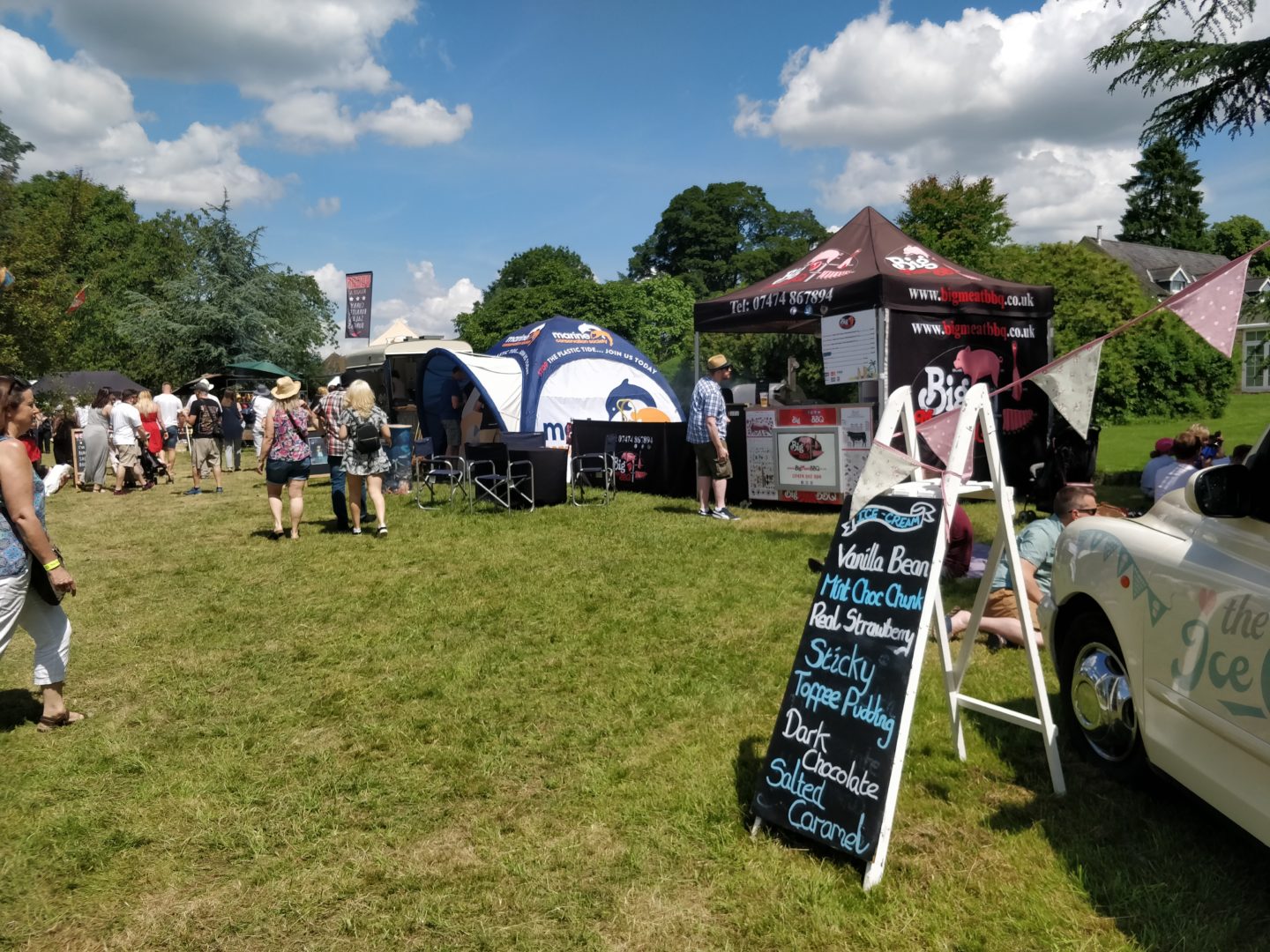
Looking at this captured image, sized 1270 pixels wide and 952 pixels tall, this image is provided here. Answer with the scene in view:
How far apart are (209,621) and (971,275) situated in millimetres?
9597

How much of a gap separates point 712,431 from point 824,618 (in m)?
6.99

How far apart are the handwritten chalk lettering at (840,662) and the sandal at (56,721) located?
13.1ft

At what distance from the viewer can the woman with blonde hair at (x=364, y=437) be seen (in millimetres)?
9523

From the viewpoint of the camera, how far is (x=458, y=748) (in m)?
4.24

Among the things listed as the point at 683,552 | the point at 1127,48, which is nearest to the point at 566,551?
the point at 683,552

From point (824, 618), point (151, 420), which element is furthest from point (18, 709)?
point (151, 420)

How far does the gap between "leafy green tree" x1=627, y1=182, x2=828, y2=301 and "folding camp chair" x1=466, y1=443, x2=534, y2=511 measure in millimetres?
56726

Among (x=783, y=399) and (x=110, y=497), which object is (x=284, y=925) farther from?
(x=110, y=497)

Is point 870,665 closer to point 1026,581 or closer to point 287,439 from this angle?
point 1026,581

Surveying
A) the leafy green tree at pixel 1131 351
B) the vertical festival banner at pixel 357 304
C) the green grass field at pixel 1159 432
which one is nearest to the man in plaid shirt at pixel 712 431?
the green grass field at pixel 1159 432

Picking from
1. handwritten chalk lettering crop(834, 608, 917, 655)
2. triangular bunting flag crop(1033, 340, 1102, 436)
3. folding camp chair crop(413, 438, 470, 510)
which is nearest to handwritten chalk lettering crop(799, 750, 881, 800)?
handwritten chalk lettering crop(834, 608, 917, 655)

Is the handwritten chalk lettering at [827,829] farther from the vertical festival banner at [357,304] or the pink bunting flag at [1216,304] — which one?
the vertical festival banner at [357,304]

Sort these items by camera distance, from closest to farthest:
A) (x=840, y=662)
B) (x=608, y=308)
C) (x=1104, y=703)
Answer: (x=840, y=662)
(x=1104, y=703)
(x=608, y=308)

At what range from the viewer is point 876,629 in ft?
10.4
